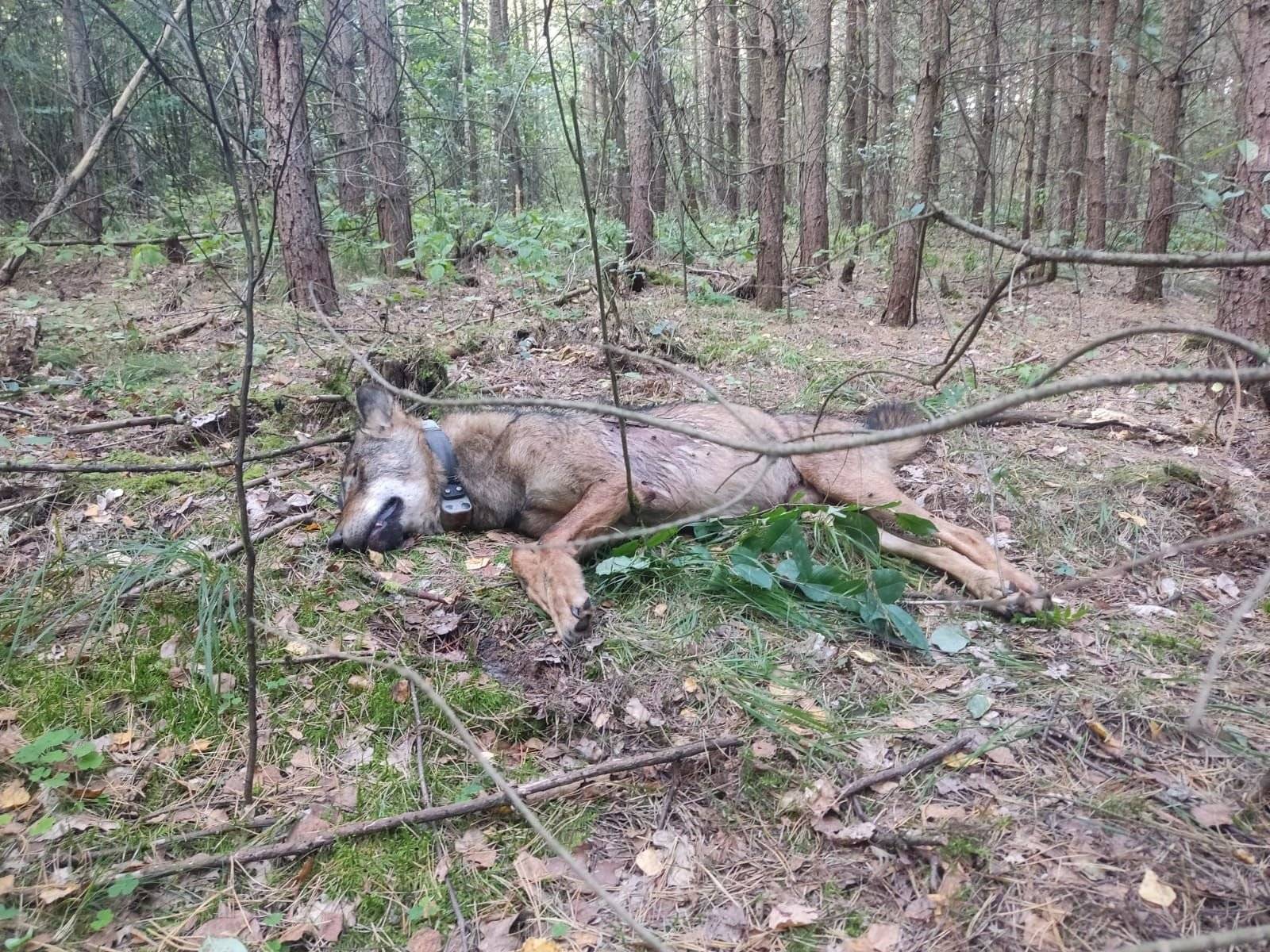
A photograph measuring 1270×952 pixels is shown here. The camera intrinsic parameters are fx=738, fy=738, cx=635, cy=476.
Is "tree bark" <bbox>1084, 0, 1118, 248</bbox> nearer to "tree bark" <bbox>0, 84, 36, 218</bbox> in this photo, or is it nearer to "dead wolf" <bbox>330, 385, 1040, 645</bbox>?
"dead wolf" <bbox>330, 385, 1040, 645</bbox>

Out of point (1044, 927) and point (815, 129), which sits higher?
point (815, 129)

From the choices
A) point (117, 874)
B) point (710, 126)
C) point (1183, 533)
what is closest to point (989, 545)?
point (1183, 533)

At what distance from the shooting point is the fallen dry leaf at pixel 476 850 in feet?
7.69

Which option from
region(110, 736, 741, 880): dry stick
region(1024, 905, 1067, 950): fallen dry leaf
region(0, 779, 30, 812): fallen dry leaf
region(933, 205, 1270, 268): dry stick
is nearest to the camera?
region(933, 205, 1270, 268): dry stick

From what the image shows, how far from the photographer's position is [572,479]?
4305 mm

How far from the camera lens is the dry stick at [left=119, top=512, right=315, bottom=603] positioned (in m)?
3.18

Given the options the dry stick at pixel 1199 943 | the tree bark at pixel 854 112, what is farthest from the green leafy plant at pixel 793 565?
the tree bark at pixel 854 112

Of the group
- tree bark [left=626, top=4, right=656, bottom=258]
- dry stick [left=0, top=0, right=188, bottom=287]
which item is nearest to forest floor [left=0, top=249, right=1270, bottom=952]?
dry stick [left=0, top=0, right=188, bottom=287]

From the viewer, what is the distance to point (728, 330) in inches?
324

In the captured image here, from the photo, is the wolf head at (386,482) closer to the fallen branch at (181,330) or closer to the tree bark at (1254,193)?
the fallen branch at (181,330)

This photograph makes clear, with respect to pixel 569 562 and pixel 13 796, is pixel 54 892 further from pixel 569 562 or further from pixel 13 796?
pixel 569 562

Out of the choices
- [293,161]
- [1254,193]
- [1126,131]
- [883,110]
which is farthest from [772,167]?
[883,110]

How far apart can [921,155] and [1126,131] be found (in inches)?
191

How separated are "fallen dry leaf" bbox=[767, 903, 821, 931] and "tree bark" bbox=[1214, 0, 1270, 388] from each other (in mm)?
5083
